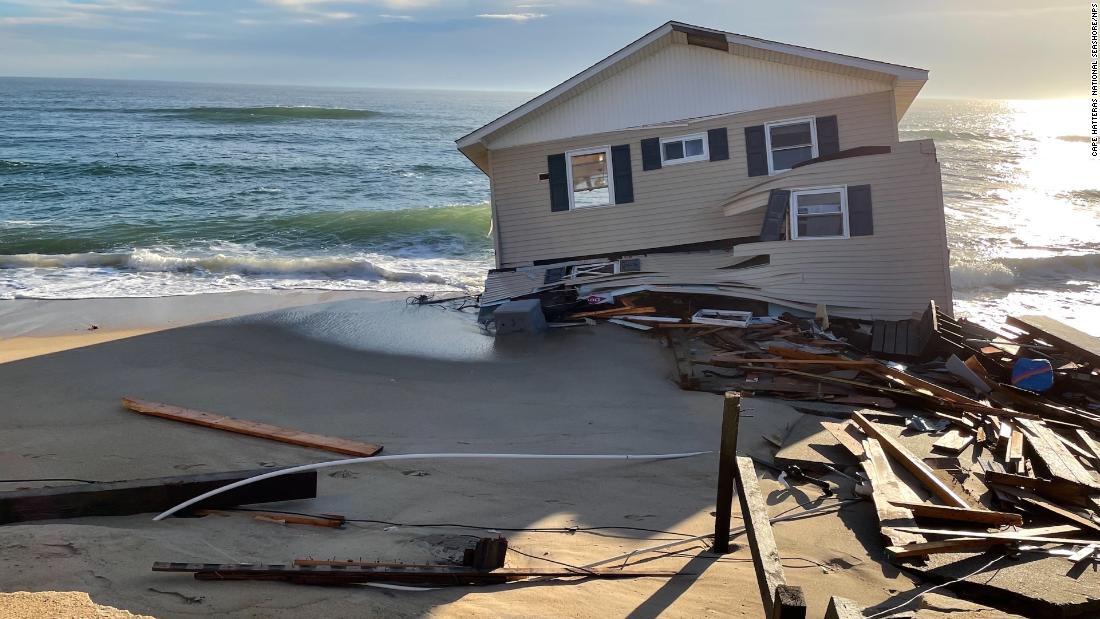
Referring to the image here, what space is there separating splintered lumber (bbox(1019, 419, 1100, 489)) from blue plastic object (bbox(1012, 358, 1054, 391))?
2.19 meters

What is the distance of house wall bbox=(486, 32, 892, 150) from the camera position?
52.9ft

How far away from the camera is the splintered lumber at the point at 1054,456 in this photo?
7684 mm

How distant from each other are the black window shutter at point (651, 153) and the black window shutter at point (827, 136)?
125 inches

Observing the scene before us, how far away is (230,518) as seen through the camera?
6.87 metres

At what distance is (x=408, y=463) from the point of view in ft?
28.8

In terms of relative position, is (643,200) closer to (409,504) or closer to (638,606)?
(409,504)

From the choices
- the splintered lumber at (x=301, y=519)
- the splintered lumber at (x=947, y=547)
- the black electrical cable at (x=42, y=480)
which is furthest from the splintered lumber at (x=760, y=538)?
the black electrical cable at (x=42, y=480)

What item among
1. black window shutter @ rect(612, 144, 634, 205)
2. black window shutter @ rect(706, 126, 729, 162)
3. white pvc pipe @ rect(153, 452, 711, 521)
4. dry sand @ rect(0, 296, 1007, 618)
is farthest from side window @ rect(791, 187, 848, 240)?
white pvc pipe @ rect(153, 452, 711, 521)

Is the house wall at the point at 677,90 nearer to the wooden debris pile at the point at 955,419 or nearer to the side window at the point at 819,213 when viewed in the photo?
the side window at the point at 819,213

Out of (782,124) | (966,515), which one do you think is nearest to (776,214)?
(782,124)

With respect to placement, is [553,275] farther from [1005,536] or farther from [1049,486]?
[1005,536]

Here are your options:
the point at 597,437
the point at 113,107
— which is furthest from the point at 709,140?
the point at 113,107

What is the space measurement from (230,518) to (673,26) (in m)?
12.8

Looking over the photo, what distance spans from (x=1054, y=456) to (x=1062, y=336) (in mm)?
5686
